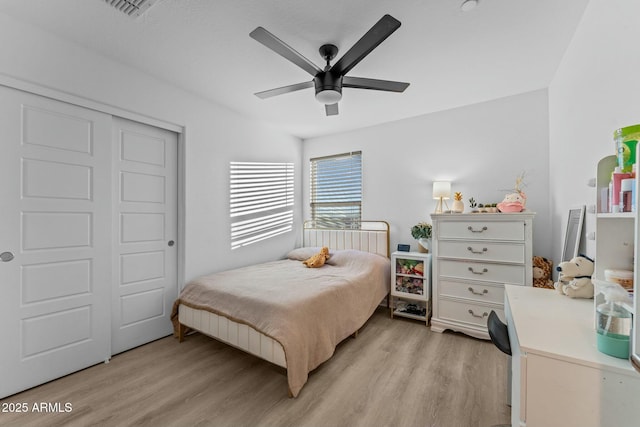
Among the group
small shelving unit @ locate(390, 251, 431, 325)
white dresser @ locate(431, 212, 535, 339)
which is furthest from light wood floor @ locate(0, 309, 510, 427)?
small shelving unit @ locate(390, 251, 431, 325)

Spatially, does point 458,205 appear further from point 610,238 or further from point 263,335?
point 263,335

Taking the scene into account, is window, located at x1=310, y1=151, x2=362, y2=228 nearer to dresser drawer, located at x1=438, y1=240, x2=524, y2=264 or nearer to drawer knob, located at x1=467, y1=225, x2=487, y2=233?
dresser drawer, located at x1=438, y1=240, x2=524, y2=264

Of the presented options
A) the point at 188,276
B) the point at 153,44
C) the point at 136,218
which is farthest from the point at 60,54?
the point at 188,276

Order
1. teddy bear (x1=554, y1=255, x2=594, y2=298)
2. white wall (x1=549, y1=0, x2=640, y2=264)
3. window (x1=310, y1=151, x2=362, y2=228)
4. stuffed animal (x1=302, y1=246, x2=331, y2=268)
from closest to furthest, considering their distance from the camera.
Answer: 1. white wall (x1=549, y1=0, x2=640, y2=264)
2. teddy bear (x1=554, y1=255, x2=594, y2=298)
3. stuffed animal (x1=302, y1=246, x2=331, y2=268)
4. window (x1=310, y1=151, x2=362, y2=228)

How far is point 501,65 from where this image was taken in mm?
2410

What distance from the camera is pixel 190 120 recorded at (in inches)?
116

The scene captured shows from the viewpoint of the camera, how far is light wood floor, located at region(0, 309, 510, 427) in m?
1.68

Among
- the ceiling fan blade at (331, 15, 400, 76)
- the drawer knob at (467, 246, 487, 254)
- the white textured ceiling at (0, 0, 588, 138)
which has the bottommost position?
the drawer knob at (467, 246, 487, 254)

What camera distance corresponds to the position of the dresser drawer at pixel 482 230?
2.53 m

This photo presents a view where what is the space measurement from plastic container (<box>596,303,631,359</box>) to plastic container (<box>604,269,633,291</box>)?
146 millimetres

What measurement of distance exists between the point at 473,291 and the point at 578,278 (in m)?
1.27

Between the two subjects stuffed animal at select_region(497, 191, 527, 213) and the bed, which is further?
stuffed animal at select_region(497, 191, 527, 213)

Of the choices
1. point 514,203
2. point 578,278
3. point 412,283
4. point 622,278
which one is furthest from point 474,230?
point 622,278

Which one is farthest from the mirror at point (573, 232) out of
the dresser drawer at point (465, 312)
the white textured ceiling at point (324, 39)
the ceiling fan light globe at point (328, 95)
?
the ceiling fan light globe at point (328, 95)
